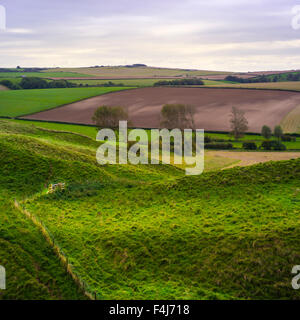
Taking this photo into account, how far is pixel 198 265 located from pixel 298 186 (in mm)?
13595

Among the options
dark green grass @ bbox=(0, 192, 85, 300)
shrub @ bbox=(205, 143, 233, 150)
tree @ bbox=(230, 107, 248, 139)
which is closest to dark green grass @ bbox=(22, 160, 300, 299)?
dark green grass @ bbox=(0, 192, 85, 300)

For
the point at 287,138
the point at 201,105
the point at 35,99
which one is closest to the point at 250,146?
the point at 287,138

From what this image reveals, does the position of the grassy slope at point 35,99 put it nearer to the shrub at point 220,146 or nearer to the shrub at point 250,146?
the shrub at point 220,146

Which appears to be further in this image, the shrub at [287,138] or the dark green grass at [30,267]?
the shrub at [287,138]

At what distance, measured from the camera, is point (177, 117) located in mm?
86938

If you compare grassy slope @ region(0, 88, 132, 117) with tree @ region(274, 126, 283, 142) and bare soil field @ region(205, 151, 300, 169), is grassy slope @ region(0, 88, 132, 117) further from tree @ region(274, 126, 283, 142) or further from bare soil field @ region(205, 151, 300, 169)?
tree @ region(274, 126, 283, 142)

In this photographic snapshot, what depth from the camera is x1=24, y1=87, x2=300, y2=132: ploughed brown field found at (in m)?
88.4

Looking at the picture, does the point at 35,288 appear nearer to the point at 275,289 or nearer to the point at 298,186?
the point at 275,289

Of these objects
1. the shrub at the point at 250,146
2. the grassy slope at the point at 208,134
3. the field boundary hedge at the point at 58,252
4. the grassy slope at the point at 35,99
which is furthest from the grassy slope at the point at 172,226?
the grassy slope at the point at 35,99

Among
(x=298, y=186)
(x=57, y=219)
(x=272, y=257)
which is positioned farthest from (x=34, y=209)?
(x=298, y=186)

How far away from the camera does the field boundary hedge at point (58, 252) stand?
16.1 metres

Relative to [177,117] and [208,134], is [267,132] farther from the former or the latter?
[177,117]

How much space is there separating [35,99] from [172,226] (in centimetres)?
11010

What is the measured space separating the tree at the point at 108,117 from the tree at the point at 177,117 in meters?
10.1
